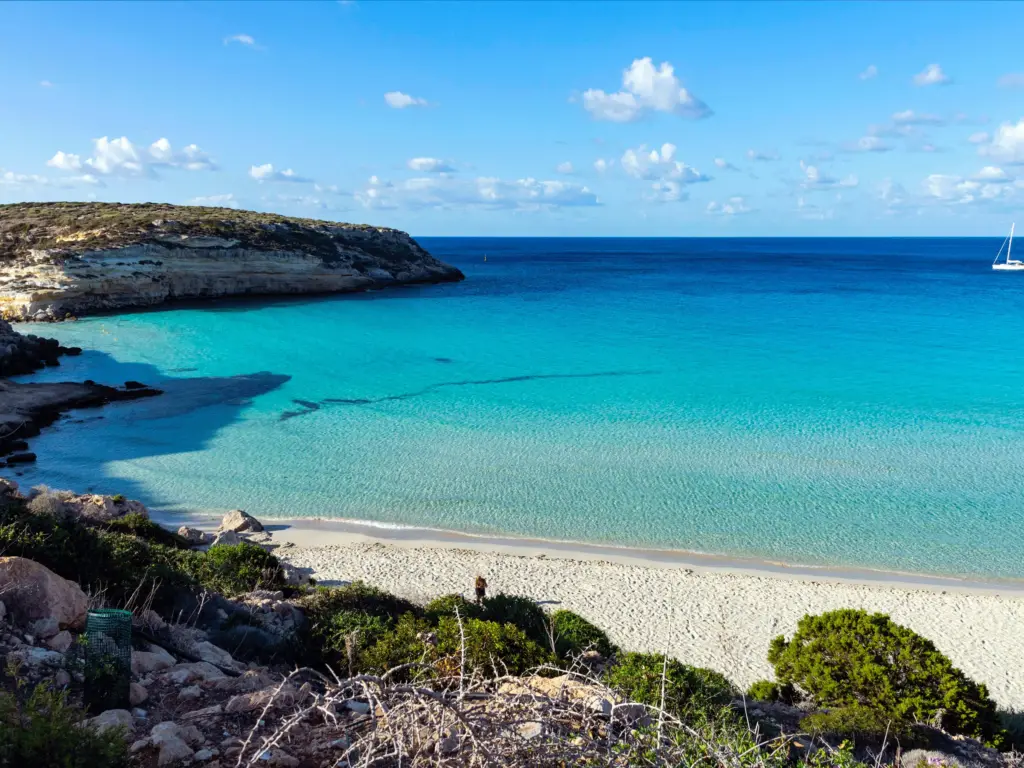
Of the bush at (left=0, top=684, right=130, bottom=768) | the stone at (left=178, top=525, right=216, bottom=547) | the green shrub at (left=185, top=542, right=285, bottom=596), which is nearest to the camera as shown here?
the bush at (left=0, top=684, right=130, bottom=768)

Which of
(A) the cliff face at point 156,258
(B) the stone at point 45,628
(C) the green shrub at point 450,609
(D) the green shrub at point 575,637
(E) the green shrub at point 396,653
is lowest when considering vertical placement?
(D) the green shrub at point 575,637

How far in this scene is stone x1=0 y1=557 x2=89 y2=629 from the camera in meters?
6.18

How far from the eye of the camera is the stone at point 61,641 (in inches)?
233

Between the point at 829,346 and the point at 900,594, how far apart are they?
30.3 meters

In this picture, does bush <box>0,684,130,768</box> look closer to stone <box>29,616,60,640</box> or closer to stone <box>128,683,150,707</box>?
stone <box>128,683,150,707</box>

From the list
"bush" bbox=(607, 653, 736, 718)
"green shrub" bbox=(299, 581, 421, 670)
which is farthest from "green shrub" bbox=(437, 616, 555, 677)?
"green shrub" bbox=(299, 581, 421, 670)

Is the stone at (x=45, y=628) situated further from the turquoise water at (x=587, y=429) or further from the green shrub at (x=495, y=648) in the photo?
the turquoise water at (x=587, y=429)

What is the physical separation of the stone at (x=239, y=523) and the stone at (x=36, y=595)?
9.54m

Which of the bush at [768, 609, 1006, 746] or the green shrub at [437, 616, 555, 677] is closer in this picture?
the green shrub at [437, 616, 555, 677]

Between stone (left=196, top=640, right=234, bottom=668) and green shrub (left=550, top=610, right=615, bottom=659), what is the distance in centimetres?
376

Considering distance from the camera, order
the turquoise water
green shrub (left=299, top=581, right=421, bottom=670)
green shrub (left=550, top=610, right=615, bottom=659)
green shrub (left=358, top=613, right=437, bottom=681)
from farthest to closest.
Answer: the turquoise water, green shrub (left=550, top=610, right=615, bottom=659), green shrub (left=299, top=581, right=421, bottom=670), green shrub (left=358, top=613, right=437, bottom=681)

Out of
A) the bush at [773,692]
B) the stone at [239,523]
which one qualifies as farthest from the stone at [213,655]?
the stone at [239,523]

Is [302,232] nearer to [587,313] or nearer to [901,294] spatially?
[587,313]

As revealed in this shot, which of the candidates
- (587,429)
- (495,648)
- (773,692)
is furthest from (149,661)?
(587,429)
